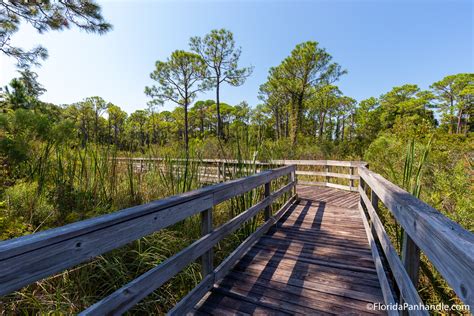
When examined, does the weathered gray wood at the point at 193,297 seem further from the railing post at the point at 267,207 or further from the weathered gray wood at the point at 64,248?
the railing post at the point at 267,207

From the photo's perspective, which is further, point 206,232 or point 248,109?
point 248,109

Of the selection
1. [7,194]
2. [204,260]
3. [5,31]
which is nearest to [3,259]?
[204,260]

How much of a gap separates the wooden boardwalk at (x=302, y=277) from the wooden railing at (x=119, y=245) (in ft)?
0.72

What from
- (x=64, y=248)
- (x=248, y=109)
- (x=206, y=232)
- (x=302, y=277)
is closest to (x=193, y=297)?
(x=206, y=232)

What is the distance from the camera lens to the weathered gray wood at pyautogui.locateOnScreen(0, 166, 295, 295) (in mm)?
748

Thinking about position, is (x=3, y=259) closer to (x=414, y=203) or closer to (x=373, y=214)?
(x=414, y=203)

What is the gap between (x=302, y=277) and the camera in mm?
2242

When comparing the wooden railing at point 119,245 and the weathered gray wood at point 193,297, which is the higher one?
the wooden railing at point 119,245

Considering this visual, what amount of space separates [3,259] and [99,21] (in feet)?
21.6

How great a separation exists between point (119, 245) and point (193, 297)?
0.96 meters

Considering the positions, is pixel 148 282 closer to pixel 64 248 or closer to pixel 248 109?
pixel 64 248

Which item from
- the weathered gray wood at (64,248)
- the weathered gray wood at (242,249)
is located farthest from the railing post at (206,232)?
the weathered gray wood at (64,248)

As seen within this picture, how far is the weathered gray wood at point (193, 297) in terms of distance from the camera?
1.63m

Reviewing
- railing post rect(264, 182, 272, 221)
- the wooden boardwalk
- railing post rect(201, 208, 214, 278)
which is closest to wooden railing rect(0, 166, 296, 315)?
railing post rect(201, 208, 214, 278)
